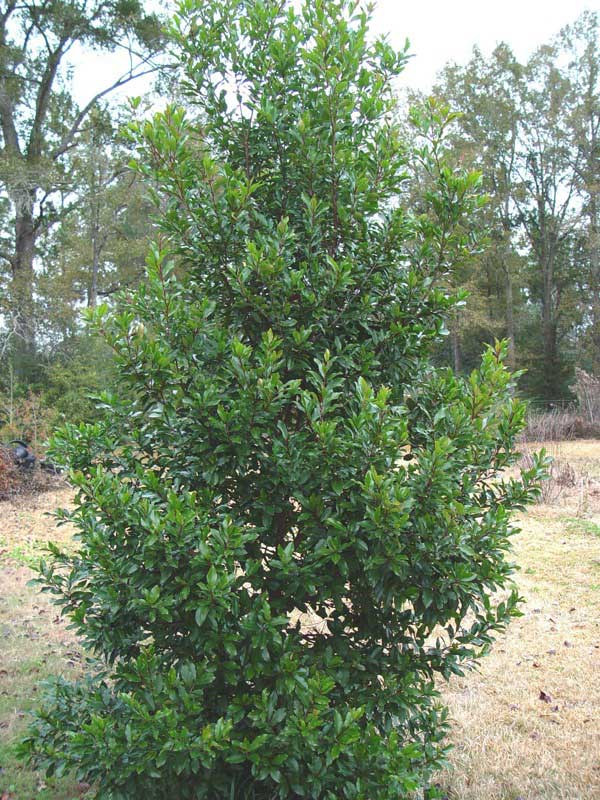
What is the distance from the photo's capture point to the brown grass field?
3.30 m

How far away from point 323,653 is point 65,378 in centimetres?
1474

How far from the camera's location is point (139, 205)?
25391 millimetres

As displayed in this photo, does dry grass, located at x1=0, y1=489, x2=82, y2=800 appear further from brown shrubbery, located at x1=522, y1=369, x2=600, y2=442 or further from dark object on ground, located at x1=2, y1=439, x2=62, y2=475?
brown shrubbery, located at x1=522, y1=369, x2=600, y2=442

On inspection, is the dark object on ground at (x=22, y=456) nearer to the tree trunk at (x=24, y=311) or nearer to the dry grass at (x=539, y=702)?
the tree trunk at (x=24, y=311)

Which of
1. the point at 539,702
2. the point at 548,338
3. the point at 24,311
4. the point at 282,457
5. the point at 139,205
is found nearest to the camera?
the point at 282,457

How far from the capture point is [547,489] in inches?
418

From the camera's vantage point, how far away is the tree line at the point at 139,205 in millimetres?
17531

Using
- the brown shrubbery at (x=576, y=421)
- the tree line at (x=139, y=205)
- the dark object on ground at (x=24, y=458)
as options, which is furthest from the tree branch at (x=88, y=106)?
the brown shrubbery at (x=576, y=421)

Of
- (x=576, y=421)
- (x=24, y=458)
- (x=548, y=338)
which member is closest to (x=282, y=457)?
(x=24, y=458)

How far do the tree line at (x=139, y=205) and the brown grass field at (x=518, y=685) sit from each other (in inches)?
339

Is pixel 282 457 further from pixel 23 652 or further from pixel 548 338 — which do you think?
pixel 548 338

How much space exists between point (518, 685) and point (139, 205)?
24.4m

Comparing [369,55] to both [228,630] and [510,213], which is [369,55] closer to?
[228,630]

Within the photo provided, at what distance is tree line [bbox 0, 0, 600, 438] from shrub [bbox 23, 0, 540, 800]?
475 inches
